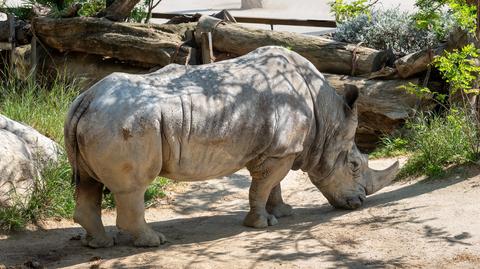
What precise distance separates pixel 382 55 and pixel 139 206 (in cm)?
563

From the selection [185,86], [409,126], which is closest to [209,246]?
[185,86]

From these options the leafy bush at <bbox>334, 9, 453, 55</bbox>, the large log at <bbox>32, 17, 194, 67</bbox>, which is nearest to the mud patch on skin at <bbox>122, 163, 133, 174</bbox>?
the large log at <bbox>32, 17, 194, 67</bbox>

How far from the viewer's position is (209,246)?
24.6ft

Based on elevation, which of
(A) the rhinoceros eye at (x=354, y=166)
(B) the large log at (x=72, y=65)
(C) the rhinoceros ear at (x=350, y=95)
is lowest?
(A) the rhinoceros eye at (x=354, y=166)

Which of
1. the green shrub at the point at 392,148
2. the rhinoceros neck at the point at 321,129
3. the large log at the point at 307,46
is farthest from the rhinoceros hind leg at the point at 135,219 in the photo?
the large log at the point at 307,46

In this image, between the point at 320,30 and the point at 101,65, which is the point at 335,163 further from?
the point at 320,30

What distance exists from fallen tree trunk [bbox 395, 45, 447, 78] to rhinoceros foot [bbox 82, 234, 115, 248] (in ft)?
17.8

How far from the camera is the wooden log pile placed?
453 inches

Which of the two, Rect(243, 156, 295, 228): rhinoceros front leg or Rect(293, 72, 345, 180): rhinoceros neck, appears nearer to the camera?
Rect(243, 156, 295, 228): rhinoceros front leg

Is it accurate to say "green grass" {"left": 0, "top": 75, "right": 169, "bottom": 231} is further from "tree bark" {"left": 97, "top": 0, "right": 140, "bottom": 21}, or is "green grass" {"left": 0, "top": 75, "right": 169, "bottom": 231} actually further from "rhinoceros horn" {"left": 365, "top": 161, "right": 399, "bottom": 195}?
"rhinoceros horn" {"left": 365, "top": 161, "right": 399, "bottom": 195}

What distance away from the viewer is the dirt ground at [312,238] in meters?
6.85

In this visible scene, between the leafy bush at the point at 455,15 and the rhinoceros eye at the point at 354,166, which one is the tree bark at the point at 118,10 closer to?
the leafy bush at the point at 455,15

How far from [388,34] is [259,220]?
6.42 m

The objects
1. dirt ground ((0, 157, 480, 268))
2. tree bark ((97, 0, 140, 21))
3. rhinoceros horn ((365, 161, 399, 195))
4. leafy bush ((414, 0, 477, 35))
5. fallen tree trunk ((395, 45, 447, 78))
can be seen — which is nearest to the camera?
dirt ground ((0, 157, 480, 268))
